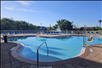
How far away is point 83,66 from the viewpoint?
242 centimetres

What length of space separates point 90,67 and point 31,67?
2.16 metres

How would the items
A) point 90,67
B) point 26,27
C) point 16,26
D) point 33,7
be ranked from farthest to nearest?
point 26,27 → point 16,26 → point 33,7 → point 90,67

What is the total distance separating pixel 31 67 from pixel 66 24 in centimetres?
3391

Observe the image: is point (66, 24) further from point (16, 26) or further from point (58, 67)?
point (58, 67)

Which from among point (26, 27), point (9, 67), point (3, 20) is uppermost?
point (3, 20)

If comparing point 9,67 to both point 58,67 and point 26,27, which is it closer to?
point 58,67

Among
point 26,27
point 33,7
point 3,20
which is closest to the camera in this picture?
point 33,7

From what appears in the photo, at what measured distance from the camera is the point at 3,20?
3177cm

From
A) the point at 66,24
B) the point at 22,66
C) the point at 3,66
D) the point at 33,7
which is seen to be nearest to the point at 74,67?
the point at 22,66

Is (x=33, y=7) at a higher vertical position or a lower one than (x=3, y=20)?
lower

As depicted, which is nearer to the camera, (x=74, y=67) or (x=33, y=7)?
(x=74, y=67)

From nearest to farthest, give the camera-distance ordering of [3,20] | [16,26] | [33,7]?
[33,7]
[3,20]
[16,26]

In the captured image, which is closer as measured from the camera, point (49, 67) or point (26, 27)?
point (49, 67)

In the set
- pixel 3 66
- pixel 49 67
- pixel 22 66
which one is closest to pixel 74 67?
pixel 49 67
